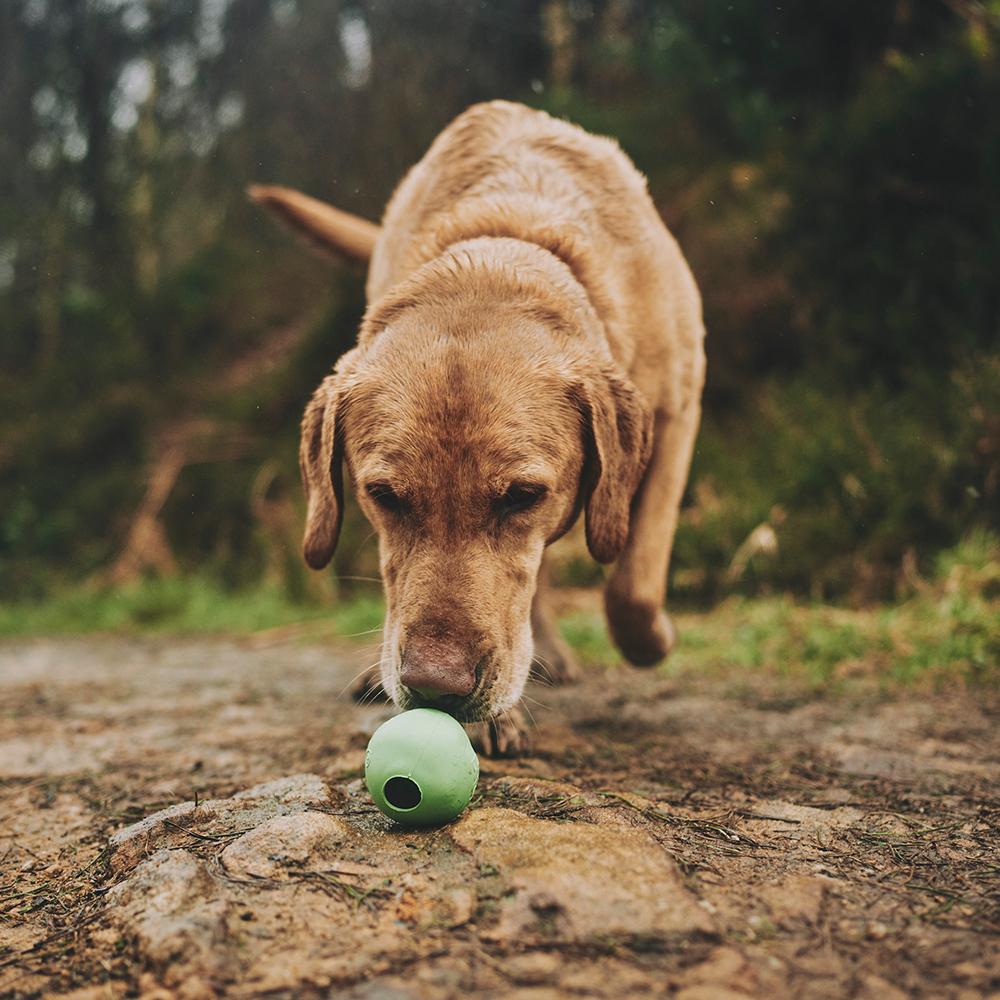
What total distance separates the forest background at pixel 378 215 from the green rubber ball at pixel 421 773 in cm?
263

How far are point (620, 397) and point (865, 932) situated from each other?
5.32 feet

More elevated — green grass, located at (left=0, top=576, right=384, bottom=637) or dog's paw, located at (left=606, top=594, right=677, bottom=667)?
dog's paw, located at (left=606, top=594, right=677, bottom=667)

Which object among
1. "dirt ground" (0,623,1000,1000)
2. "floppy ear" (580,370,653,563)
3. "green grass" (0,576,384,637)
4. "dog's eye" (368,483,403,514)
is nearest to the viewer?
"dirt ground" (0,623,1000,1000)

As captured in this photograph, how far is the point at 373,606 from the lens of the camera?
19.8 feet

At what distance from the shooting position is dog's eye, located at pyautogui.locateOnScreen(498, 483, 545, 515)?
2.38 meters

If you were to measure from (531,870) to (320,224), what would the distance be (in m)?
3.69

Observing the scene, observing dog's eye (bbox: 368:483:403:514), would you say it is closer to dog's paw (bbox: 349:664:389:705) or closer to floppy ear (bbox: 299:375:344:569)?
floppy ear (bbox: 299:375:344:569)

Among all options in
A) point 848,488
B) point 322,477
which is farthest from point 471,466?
point 848,488

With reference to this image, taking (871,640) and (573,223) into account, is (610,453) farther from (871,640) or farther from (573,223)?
(871,640)

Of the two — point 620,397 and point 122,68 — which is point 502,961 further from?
point 122,68

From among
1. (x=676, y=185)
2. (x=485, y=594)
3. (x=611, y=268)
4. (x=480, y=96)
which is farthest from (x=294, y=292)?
(x=485, y=594)

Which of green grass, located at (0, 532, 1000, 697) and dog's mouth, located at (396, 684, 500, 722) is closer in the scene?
dog's mouth, located at (396, 684, 500, 722)

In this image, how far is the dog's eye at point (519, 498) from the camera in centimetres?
238

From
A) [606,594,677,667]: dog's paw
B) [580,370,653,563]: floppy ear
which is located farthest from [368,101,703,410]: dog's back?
[606,594,677,667]: dog's paw
